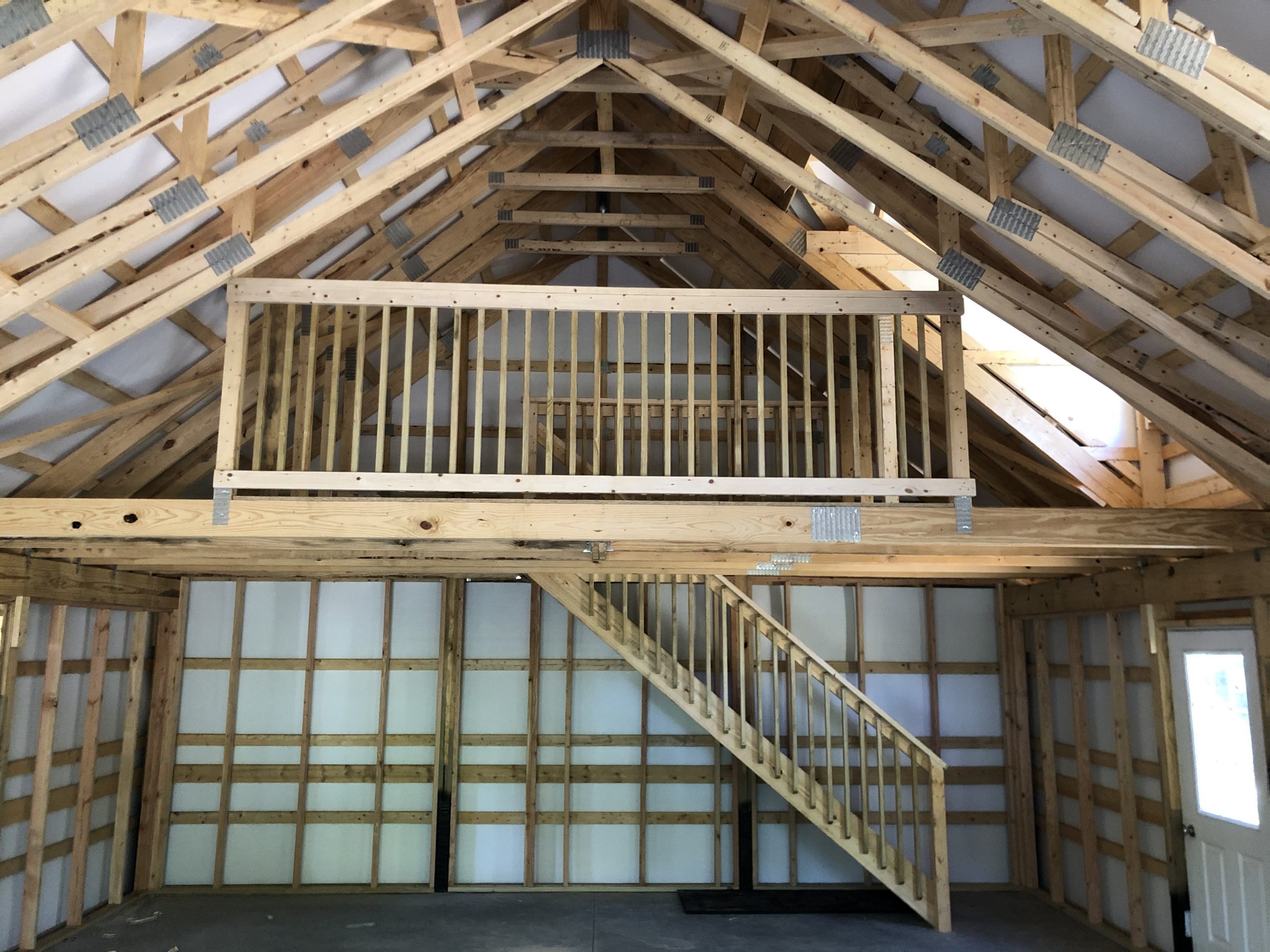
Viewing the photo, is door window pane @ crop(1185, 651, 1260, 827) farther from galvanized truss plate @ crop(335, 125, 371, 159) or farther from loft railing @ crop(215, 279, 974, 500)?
galvanized truss plate @ crop(335, 125, 371, 159)

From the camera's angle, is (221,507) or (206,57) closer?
(206,57)

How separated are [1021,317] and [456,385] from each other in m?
3.25

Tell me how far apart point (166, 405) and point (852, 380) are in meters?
4.63

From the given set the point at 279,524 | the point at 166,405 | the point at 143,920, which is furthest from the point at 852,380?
the point at 143,920

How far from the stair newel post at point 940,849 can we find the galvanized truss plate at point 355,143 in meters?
6.28

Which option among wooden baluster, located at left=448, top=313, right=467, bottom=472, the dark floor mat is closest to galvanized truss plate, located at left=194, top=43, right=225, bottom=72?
wooden baluster, located at left=448, top=313, right=467, bottom=472

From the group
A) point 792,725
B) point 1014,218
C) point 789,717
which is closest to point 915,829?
point 792,725

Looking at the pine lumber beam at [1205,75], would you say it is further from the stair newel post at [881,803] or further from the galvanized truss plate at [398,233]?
the stair newel post at [881,803]

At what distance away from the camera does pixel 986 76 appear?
15.7ft

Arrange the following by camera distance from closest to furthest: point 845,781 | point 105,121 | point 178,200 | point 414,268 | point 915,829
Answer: point 105,121 < point 178,200 < point 915,829 < point 414,268 < point 845,781

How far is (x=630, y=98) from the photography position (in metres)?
7.95

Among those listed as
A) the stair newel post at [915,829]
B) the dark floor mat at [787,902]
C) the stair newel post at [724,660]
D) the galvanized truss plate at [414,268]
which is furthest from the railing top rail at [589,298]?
the dark floor mat at [787,902]

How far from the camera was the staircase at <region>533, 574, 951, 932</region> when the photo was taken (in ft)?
26.5

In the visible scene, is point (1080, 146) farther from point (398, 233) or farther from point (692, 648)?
point (692, 648)
